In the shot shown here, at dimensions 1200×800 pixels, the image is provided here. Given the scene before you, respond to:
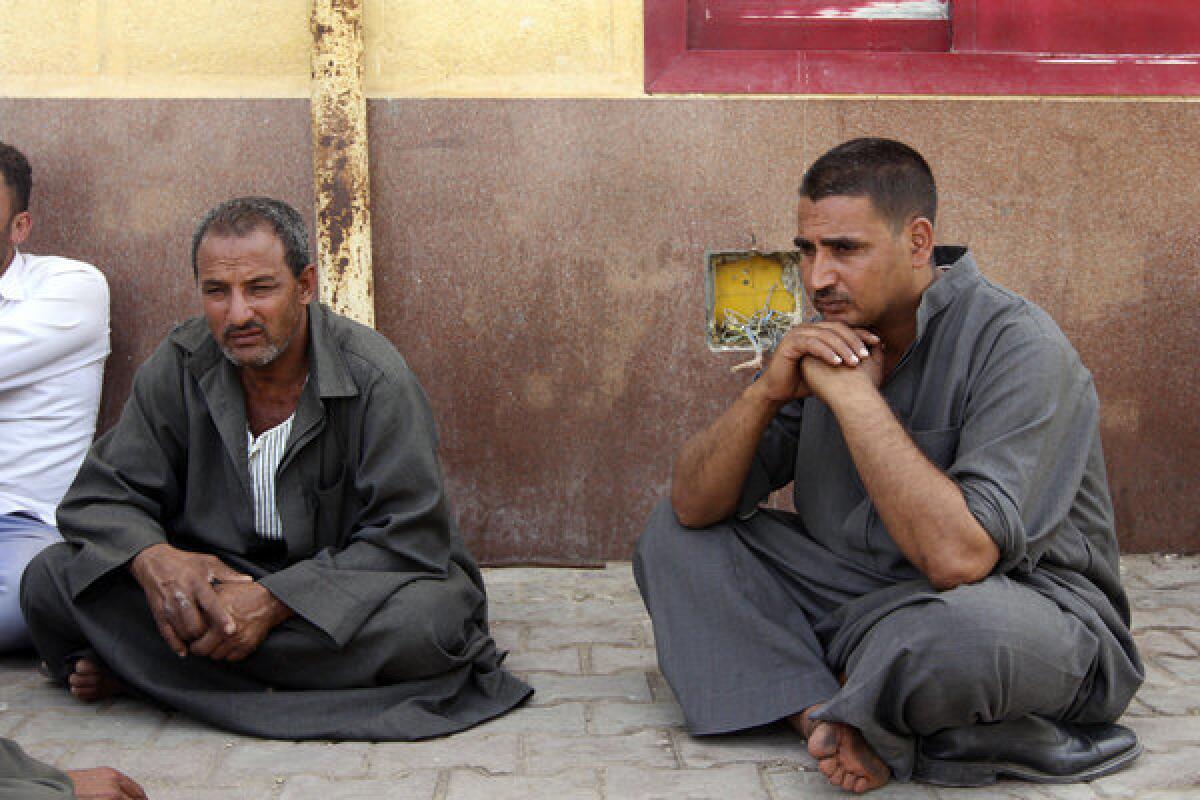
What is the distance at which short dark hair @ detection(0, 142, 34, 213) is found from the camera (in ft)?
15.0

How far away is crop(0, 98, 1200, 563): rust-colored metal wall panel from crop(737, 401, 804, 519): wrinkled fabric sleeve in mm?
1353

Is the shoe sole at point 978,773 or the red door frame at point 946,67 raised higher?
the red door frame at point 946,67

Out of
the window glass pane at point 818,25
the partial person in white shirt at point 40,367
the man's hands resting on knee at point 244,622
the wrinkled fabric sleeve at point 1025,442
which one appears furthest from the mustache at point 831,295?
the partial person in white shirt at point 40,367

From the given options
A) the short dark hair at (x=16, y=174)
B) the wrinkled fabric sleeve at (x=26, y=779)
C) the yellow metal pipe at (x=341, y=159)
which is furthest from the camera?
the yellow metal pipe at (x=341, y=159)

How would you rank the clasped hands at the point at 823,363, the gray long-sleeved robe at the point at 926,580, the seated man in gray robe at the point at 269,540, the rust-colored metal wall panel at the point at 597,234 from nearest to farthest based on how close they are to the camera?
the gray long-sleeved robe at the point at 926,580 → the clasped hands at the point at 823,363 → the seated man in gray robe at the point at 269,540 → the rust-colored metal wall panel at the point at 597,234

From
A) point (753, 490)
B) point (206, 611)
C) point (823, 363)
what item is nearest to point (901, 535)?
point (823, 363)

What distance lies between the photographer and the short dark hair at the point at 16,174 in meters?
4.57

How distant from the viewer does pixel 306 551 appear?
357 centimetres

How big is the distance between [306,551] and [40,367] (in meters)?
1.46

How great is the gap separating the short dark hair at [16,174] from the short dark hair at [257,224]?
137cm

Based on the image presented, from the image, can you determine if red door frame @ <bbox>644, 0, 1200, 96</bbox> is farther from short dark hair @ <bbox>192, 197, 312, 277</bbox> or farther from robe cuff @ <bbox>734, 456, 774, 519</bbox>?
robe cuff @ <bbox>734, 456, 774, 519</bbox>

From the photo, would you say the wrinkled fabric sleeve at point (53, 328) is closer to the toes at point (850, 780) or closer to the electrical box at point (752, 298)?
the electrical box at point (752, 298)

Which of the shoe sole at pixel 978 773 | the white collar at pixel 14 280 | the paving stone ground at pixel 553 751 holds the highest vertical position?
the white collar at pixel 14 280

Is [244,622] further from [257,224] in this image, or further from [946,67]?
[946,67]
